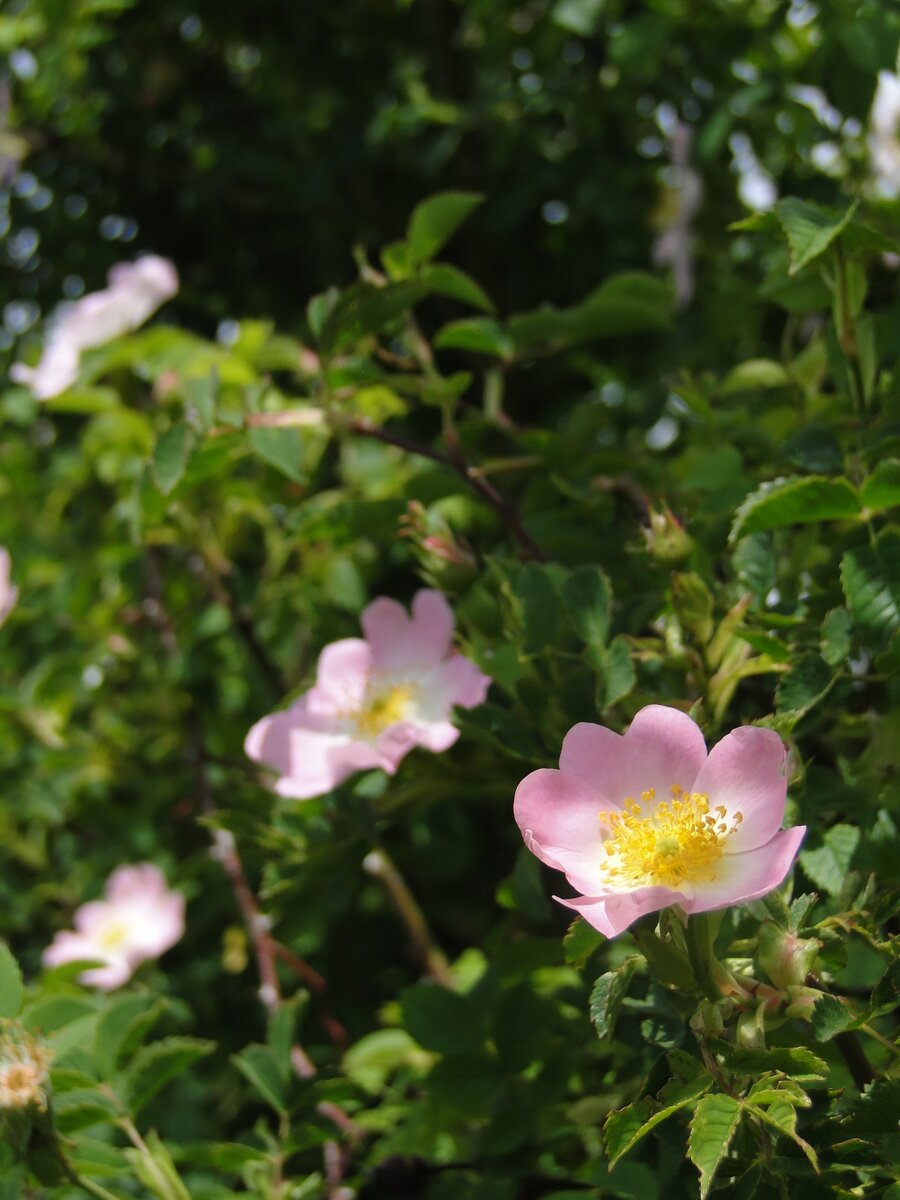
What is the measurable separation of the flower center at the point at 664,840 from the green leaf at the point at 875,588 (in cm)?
16

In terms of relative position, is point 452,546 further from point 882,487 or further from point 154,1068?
point 154,1068

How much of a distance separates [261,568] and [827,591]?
1.04 m

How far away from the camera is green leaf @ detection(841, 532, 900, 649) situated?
80 centimetres

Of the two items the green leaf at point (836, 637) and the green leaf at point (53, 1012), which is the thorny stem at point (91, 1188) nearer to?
the green leaf at point (53, 1012)

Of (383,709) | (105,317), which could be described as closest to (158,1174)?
(383,709)

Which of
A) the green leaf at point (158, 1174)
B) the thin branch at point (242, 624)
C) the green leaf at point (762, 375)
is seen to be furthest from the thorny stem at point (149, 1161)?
the green leaf at point (762, 375)

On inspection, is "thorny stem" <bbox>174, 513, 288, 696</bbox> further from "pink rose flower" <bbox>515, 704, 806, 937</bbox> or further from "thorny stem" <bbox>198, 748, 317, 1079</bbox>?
"pink rose flower" <bbox>515, 704, 806, 937</bbox>

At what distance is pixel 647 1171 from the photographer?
0.78 meters

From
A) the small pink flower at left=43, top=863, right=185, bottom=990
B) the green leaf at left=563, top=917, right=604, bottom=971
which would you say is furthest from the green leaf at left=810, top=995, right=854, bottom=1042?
the small pink flower at left=43, top=863, right=185, bottom=990

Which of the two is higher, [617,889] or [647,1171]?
[617,889]

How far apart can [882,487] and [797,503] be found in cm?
5

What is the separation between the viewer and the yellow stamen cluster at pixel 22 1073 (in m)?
0.82

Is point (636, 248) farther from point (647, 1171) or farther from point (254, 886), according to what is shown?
point (647, 1171)

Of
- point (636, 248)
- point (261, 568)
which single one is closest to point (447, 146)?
point (636, 248)
